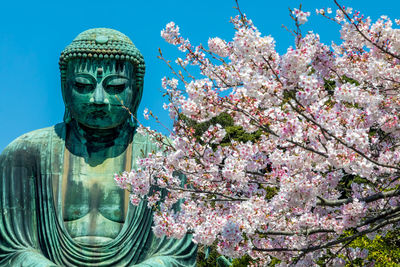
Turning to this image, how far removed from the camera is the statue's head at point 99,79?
21.5ft

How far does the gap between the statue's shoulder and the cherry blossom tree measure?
2.70ft

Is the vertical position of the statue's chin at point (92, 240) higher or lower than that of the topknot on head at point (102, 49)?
lower

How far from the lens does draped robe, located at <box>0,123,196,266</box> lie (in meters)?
6.13

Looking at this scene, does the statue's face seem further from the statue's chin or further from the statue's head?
the statue's chin

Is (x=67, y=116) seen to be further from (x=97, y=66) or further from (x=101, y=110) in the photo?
(x=97, y=66)

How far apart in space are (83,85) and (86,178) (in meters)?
0.91

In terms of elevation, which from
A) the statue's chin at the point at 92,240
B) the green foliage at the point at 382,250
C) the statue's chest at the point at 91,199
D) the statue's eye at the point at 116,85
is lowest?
the statue's chin at the point at 92,240

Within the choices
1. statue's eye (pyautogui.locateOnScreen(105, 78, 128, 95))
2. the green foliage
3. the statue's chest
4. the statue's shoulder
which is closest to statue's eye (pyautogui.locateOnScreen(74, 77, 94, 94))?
statue's eye (pyautogui.locateOnScreen(105, 78, 128, 95))

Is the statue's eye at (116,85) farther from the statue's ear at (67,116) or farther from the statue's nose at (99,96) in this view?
the statue's ear at (67,116)

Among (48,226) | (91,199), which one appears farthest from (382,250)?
(48,226)

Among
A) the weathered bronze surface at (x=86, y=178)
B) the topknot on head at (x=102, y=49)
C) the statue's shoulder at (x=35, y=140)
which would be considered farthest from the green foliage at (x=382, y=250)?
the statue's shoulder at (x=35, y=140)

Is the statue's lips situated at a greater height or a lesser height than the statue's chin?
greater

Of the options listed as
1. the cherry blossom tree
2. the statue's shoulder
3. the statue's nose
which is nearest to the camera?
the cherry blossom tree

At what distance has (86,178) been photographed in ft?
21.2
